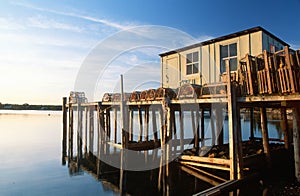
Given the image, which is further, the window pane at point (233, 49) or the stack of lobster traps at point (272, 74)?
the window pane at point (233, 49)

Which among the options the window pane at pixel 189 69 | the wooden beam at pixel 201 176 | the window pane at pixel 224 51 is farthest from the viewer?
the window pane at pixel 189 69

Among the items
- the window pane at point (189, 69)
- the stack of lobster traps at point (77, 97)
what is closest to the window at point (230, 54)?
the window pane at point (189, 69)

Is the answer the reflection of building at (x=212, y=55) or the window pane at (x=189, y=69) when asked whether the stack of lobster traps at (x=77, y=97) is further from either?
the window pane at (x=189, y=69)

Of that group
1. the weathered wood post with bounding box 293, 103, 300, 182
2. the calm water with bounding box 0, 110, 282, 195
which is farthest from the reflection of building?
the calm water with bounding box 0, 110, 282, 195

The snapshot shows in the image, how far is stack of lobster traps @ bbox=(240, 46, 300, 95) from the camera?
7.95 m

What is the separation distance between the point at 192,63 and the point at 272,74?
8289mm

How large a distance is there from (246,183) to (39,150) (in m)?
24.3

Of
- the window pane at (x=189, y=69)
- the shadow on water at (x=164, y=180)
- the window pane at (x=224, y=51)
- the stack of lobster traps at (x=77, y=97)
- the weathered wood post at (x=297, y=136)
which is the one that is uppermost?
the window pane at (x=224, y=51)

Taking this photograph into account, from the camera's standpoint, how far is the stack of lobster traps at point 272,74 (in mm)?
7953

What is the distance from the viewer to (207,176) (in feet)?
43.8

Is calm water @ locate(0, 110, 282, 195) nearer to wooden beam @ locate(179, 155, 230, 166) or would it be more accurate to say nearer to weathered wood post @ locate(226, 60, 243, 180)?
wooden beam @ locate(179, 155, 230, 166)

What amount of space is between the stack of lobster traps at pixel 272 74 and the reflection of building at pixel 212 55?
13.2ft

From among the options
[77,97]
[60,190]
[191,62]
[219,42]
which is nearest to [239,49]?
[219,42]

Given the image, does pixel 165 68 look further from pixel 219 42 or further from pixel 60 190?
pixel 60 190
